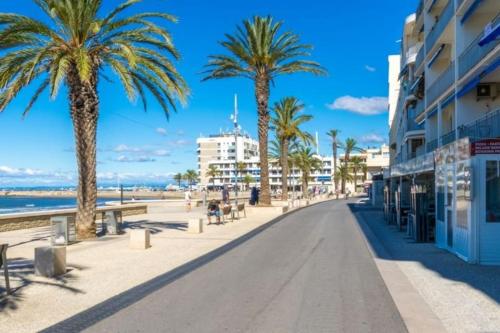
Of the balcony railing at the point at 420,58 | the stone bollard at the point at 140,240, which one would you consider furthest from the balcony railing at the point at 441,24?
the stone bollard at the point at 140,240

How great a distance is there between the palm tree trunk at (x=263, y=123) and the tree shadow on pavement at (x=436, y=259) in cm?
1603

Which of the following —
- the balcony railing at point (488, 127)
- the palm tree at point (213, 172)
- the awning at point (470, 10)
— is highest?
the awning at point (470, 10)

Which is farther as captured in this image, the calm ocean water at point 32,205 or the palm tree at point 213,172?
the palm tree at point 213,172

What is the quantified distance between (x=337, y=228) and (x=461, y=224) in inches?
336

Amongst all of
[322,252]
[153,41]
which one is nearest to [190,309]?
[322,252]

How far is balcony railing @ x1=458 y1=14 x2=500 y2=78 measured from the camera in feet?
59.6

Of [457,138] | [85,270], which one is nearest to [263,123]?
[457,138]

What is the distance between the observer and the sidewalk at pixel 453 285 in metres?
6.68

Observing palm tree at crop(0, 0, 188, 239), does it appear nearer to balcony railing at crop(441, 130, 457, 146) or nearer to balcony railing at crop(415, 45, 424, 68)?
balcony railing at crop(441, 130, 457, 146)

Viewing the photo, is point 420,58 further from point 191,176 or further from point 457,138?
point 191,176

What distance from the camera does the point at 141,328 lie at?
20.9ft

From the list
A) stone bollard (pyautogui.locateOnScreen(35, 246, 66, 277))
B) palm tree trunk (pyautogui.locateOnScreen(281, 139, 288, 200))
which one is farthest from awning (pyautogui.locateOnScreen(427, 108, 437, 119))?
stone bollard (pyautogui.locateOnScreen(35, 246, 66, 277))

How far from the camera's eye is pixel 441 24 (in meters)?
24.5

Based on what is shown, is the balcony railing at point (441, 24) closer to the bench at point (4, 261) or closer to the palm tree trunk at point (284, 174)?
the palm tree trunk at point (284, 174)
